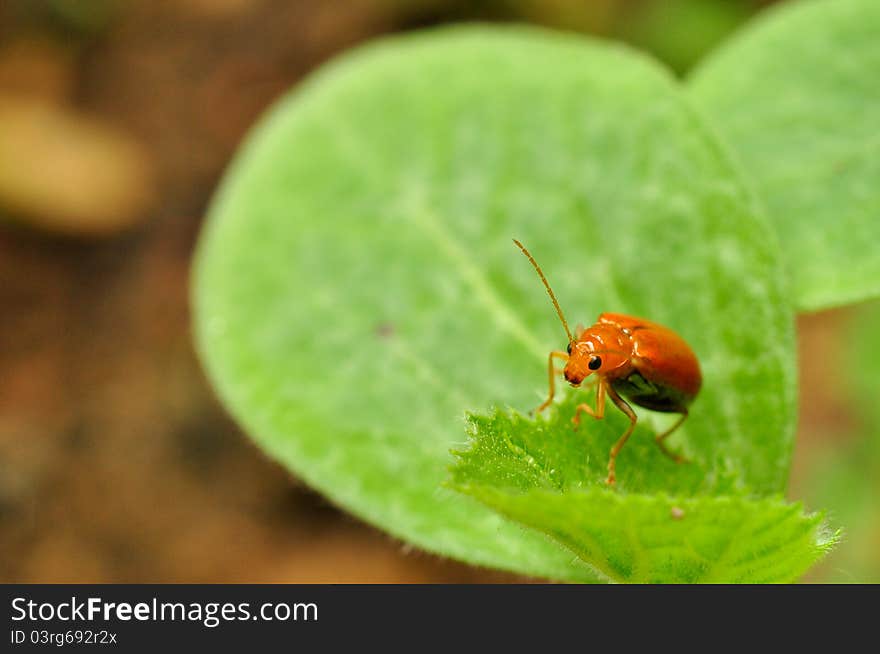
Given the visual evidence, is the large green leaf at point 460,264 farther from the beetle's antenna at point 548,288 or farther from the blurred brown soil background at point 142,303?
the blurred brown soil background at point 142,303

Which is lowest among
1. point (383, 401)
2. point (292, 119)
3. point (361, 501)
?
point (361, 501)

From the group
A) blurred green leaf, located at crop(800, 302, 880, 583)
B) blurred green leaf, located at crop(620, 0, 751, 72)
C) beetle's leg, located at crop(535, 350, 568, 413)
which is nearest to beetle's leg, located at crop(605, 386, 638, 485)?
beetle's leg, located at crop(535, 350, 568, 413)

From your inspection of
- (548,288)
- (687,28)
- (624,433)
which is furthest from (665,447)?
(687,28)

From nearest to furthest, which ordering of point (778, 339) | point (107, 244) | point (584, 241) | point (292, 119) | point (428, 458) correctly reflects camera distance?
1. point (778, 339)
2. point (428, 458)
3. point (584, 241)
4. point (292, 119)
5. point (107, 244)

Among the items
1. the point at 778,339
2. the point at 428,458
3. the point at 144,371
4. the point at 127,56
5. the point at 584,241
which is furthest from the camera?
the point at 127,56

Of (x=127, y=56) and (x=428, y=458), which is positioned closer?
(x=428, y=458)

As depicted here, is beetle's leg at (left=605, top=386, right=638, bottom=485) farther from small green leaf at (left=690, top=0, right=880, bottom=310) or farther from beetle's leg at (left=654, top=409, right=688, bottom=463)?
small green leaf at (left=690, top=0, right=880, bottom=310)

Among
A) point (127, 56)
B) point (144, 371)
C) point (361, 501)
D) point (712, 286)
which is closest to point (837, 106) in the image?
point (712, 286)
